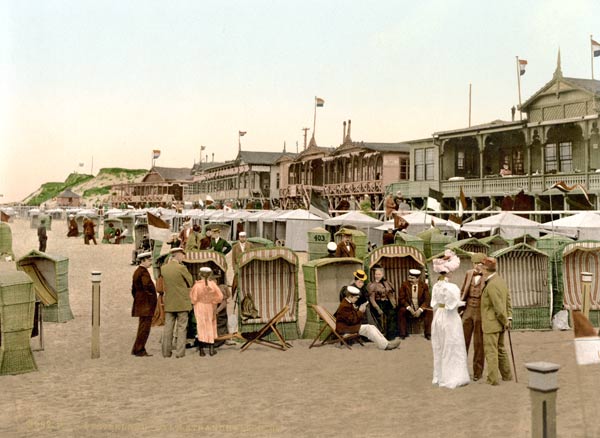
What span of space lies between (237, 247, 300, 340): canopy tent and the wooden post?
23.3 ft

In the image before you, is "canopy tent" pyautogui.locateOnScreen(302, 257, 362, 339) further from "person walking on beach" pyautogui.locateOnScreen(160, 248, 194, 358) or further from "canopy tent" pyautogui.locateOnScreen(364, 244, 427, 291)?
"person walking on beach" pyautogui.locateOnScreen(160, 248, 194, 358)

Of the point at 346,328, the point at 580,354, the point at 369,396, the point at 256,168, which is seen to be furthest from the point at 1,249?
the point at 256,168

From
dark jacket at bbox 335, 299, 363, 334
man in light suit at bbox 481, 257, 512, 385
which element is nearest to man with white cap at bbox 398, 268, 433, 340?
dark jacket at bbox 335, 299, 363, 334

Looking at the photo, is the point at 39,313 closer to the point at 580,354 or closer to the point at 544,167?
the point at 580,354

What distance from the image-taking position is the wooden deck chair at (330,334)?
35.9 feet

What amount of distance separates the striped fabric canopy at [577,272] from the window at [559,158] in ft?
65.8

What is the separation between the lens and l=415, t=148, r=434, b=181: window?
3884 centimetres

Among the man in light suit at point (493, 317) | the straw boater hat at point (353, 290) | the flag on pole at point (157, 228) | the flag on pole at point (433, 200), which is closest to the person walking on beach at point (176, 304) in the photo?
the straw boater hat at point (353, 290)

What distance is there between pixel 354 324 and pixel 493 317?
3.09 m

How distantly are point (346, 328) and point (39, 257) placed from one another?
22.8ft

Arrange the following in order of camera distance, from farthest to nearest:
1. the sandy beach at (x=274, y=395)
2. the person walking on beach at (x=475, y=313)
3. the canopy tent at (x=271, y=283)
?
1. the canopy tent at (x=271, y=283)
2. the person walking on beach at (x=475, y=313)
3. the sandy beach at (x=274, y=395)

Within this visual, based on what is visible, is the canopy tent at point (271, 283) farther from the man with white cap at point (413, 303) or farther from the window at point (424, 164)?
the window at point (424, 164)

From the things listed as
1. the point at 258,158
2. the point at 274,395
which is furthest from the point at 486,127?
the point at 258,158

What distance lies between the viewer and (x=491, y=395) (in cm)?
797
